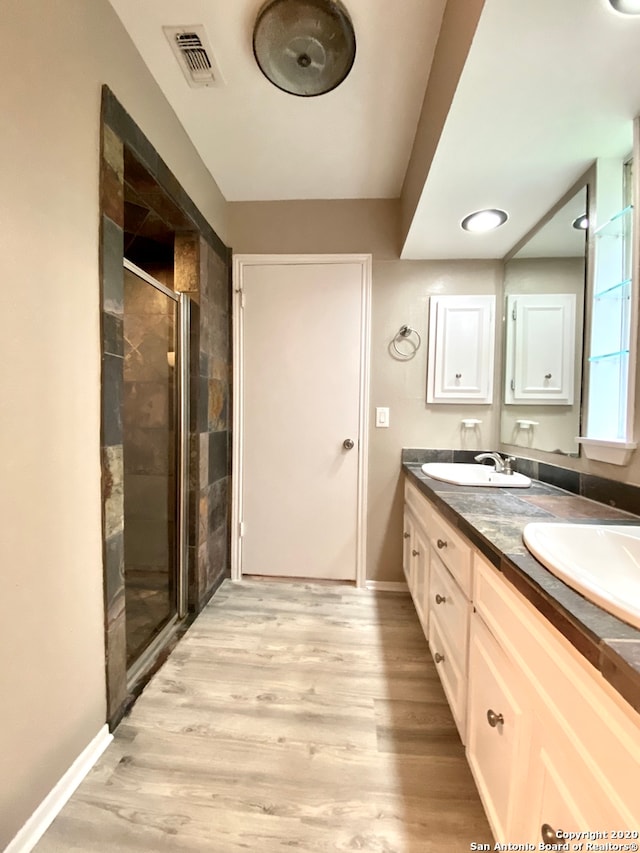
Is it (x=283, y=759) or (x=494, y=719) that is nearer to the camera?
(x=494, y=719)

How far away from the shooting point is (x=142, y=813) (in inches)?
37.4

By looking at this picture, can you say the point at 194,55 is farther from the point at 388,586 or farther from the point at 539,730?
the point at 388,586

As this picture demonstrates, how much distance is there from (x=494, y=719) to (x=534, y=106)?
1.68m

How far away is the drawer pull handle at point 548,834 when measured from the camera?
583 mm

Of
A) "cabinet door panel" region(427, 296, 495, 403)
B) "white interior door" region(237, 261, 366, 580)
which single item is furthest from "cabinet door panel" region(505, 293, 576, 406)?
"white interior door" region(237, 261, 366, 580)

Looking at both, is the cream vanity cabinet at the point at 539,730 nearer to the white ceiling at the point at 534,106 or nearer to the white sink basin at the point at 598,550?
the white sink basin at the point at 598,550

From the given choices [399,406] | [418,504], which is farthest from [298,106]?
[418,504]

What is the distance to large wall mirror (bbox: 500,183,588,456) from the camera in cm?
140

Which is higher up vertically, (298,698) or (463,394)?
(463,394)

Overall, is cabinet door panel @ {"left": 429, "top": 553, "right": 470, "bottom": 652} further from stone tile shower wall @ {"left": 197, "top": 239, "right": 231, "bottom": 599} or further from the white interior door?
stone tile shower wall @ {"left": 197, "top": 239, "right": 231, "bottom": 599}

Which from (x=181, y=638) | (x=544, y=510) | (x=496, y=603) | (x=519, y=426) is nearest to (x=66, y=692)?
(x=181, y=638)

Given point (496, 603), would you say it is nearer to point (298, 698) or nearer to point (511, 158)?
point (298, 698)

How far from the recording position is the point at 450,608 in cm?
117

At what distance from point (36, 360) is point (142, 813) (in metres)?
1.27
